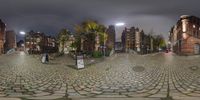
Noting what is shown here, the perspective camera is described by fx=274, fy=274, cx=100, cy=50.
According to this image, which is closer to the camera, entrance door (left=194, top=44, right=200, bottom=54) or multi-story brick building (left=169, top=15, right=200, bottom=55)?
multi-story brick building (left=169, top=15, right=200, bottom=55)

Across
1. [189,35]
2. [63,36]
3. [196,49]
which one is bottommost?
[196,49]

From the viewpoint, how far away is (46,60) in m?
34.8

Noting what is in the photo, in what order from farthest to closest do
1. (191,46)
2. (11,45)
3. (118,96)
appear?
1. (11,45)
2. (191,46)
3. (118,96)

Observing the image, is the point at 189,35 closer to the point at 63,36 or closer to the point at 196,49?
the point at 196,49

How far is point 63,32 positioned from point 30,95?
82.0 meters

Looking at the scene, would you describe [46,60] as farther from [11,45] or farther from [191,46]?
[11,45]

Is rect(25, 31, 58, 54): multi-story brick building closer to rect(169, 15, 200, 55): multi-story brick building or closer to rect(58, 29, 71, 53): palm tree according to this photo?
rect(58, 29, 71, 53): palm tree

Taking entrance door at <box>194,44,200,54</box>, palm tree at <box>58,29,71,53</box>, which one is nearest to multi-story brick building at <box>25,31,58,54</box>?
palm tree at <box>58,29,71,53</box>

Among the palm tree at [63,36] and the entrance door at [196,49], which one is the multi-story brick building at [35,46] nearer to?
the palm tree at [63,36]

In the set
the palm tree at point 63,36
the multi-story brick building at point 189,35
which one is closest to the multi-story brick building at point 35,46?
the palm tree at point 63,36

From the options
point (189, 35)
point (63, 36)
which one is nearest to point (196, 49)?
point (189, 35)

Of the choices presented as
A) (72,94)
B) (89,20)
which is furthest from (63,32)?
(72,94)

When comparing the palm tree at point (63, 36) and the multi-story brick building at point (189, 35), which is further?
the palm tree at point (63, 36)

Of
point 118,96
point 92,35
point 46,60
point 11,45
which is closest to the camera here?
point 118,96
